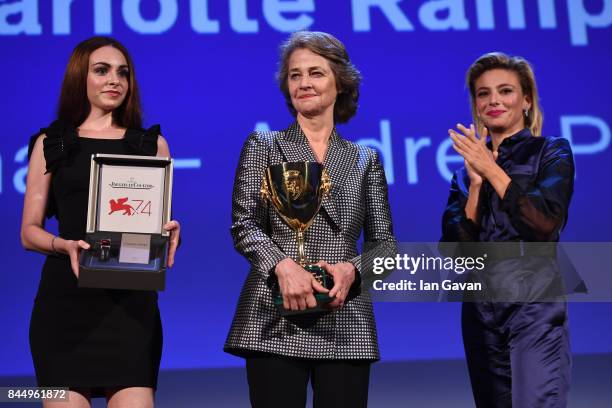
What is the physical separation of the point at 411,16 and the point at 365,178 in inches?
88.9

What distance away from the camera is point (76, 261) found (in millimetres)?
1990

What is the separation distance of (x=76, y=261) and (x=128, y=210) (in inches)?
6.7

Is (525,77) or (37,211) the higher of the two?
(525,77)

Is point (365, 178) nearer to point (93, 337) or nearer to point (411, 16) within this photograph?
point (93, 337)

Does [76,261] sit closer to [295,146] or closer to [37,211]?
[37,211]

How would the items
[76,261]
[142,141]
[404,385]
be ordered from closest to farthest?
[76,261], [142,141], [404,385]

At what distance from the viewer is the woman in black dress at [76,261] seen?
2078 millimetres

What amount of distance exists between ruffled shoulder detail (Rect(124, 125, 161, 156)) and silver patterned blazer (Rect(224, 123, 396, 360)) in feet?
0.91

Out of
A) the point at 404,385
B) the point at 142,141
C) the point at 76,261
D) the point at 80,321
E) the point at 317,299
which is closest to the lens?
the point at 317,299

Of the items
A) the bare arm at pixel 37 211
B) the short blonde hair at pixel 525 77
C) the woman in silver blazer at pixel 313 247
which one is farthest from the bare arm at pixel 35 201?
the short blonde hair at pixel 525 77

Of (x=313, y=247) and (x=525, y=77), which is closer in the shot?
(x=313, y=247)

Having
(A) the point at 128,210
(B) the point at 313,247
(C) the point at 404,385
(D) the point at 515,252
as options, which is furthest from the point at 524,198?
(C) the point at 404,385

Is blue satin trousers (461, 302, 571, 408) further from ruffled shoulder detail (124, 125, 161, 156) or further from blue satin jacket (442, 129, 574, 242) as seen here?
ruffled shoulder detail (124, 125, 161, 156)

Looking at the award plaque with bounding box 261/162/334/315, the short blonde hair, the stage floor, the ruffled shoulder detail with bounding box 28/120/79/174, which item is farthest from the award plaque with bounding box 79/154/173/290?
the stage floor
